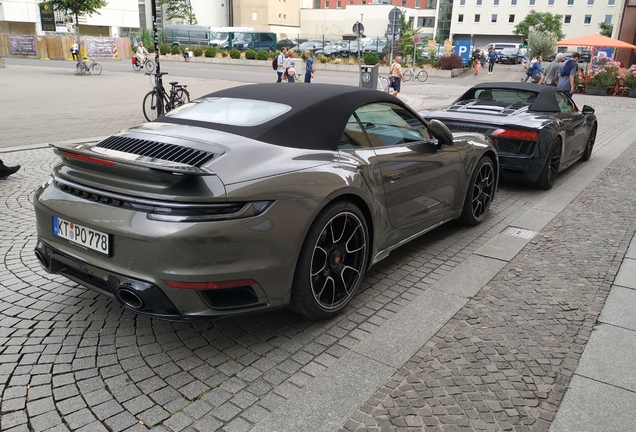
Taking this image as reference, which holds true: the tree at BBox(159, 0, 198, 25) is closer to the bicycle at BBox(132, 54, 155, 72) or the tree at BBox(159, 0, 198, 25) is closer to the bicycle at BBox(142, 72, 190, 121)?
the bicycle at BBox(132, 54, 155, 72)

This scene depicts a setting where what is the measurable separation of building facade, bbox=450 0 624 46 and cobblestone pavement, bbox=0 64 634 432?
98.5 meters

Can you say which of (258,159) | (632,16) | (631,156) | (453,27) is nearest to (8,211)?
(258,159)

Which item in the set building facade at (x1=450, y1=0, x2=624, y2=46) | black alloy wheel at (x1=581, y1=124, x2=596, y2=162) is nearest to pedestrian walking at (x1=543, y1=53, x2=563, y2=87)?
black alloy wheel at (x1=581, y1=124, x2=596, y2=162)

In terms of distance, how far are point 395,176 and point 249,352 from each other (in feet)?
5.50

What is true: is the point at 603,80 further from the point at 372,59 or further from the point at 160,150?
the point at 160,150

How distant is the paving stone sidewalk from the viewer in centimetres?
260

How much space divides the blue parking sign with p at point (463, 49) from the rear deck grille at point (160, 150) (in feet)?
131

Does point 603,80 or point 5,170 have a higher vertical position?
point 603,80

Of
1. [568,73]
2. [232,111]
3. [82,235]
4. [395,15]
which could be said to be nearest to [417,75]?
[395,15]

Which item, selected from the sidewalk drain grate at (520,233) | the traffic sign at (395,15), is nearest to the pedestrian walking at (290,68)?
the traffic sign at (395,15)

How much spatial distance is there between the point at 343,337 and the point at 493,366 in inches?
35.0

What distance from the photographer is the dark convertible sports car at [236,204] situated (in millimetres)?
2701

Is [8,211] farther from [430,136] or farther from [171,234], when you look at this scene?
[430,136]

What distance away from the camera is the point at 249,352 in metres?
3.12
